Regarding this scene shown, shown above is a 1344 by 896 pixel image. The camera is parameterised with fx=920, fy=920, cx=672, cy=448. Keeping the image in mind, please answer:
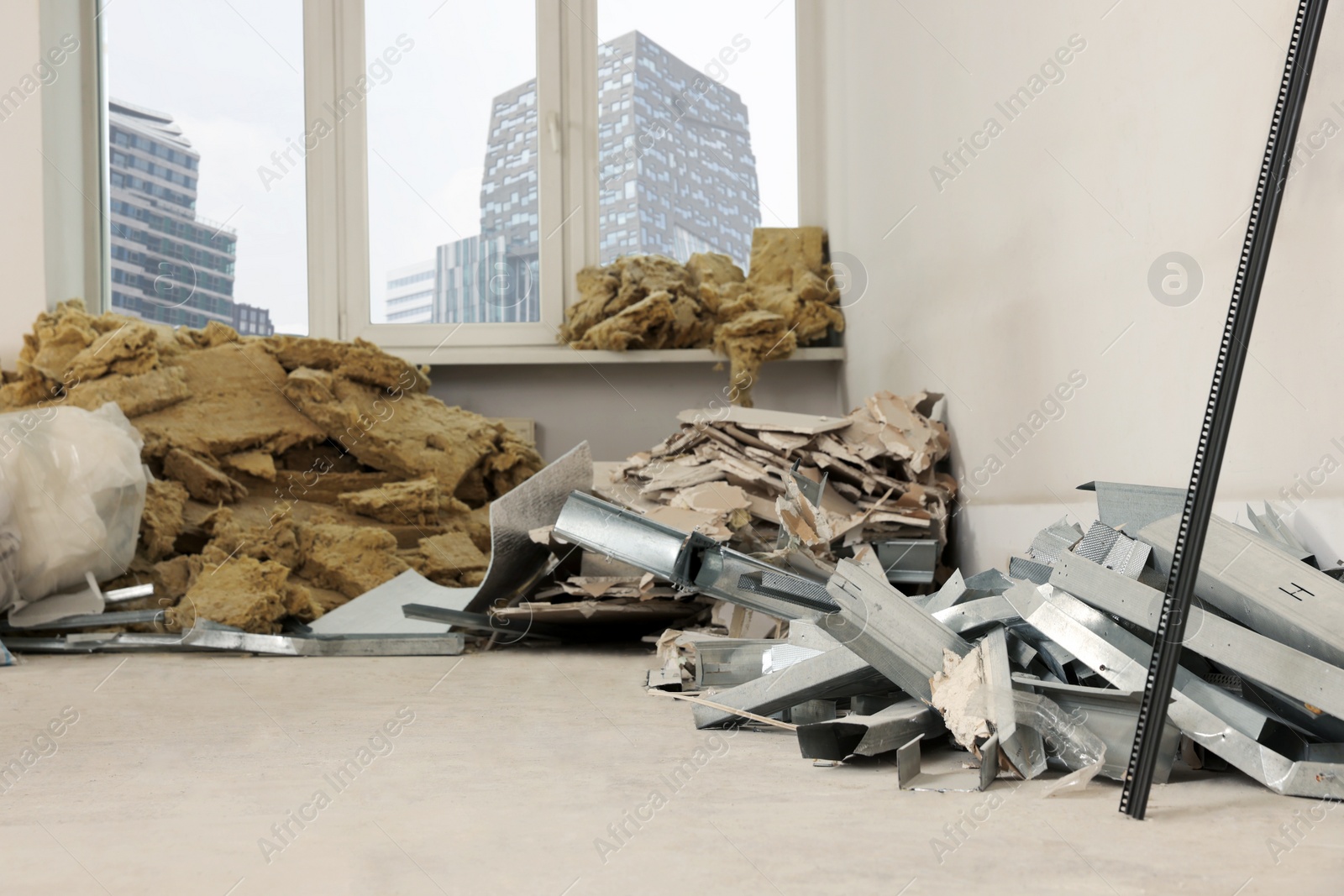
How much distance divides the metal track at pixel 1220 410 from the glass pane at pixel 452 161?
3.85 m

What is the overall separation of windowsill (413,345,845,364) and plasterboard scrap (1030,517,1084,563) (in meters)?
2.47

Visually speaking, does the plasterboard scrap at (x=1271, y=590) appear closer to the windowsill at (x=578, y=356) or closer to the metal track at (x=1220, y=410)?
the metal track at (x=1220, y=410)

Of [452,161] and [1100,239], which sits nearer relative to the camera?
[1100,239]

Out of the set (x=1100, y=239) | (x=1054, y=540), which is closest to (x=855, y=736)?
(x=1054, y=540)

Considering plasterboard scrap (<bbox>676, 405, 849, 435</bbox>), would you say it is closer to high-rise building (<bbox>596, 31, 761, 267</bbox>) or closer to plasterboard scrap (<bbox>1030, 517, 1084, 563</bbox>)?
plasterboard scrap (<bbox>1030, 517, 1084, 563</bbox>)

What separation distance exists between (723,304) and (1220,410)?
3341 millimetres

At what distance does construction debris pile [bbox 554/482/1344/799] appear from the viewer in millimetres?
1249

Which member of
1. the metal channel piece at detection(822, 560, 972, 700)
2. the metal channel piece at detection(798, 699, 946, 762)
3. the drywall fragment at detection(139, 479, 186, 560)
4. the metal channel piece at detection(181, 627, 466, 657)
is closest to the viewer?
the metal channel piece at detection(798, 699, 946, 762)

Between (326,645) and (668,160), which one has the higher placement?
(668,160)

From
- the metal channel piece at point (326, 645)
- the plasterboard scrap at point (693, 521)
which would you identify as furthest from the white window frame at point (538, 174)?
the metal channel piece at point (326, 645)

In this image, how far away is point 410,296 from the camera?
4641 millimetres

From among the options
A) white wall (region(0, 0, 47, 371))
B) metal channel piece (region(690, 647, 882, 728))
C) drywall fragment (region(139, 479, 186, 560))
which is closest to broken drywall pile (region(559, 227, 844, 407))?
drywall fragment (region(139, 479, 186, 560))

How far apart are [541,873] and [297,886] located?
241 millimetres

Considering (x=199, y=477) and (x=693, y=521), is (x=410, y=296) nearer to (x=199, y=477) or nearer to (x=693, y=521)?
(x=199, y=477)
